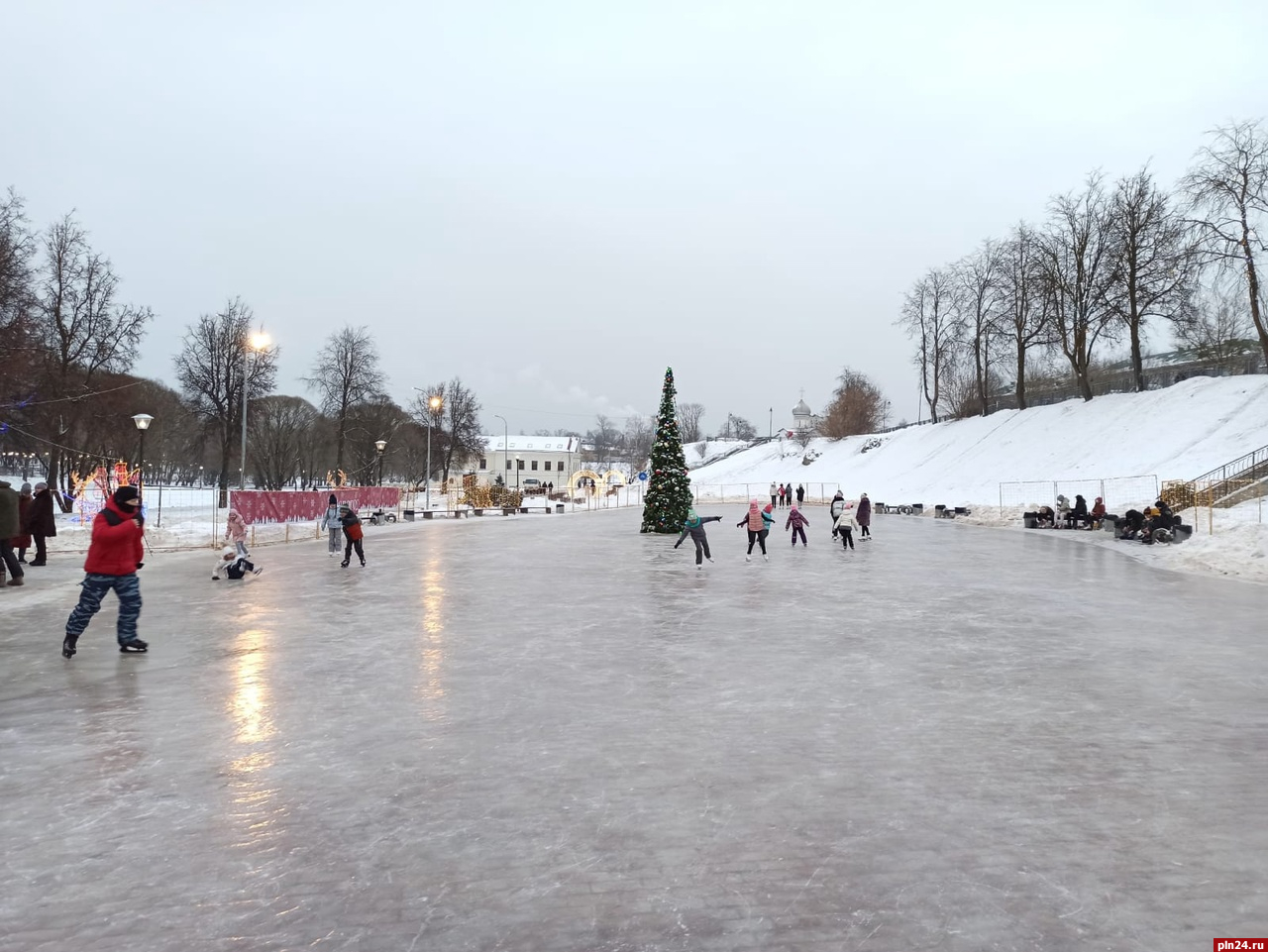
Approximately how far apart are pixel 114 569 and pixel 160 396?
64340mm

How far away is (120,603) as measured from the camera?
7527 millimetres

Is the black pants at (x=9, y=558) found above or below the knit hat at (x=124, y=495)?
below

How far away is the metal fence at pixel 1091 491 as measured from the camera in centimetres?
3064

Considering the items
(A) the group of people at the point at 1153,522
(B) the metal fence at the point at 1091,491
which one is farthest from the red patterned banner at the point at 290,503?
(B) the metal fence at the point at 1091,491

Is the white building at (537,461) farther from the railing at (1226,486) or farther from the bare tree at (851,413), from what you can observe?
the railing at (1226,486)

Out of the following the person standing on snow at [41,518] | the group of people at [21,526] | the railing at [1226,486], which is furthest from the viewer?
the railing at [1226,486]

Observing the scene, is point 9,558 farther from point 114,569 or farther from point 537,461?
point 537,461

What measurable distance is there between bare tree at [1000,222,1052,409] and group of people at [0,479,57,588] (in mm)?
49544

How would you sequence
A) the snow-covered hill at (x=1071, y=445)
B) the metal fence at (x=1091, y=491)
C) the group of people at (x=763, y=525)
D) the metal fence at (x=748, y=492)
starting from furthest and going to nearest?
the metal fence at (x=748, y=492) → the snow-covered hill at (x=1071, y=445) → the metal fence at (x=1091, y=491) → the group of people at (x=763, y=525)

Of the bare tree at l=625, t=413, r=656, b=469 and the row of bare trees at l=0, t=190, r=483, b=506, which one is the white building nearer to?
the bare tree at l=625, t=413, r=656, b=469

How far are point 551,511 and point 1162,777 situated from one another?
44.2 m

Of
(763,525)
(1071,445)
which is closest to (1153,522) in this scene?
(763,525)

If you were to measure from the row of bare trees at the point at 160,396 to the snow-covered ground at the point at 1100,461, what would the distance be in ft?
92.4

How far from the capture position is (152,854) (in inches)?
137
